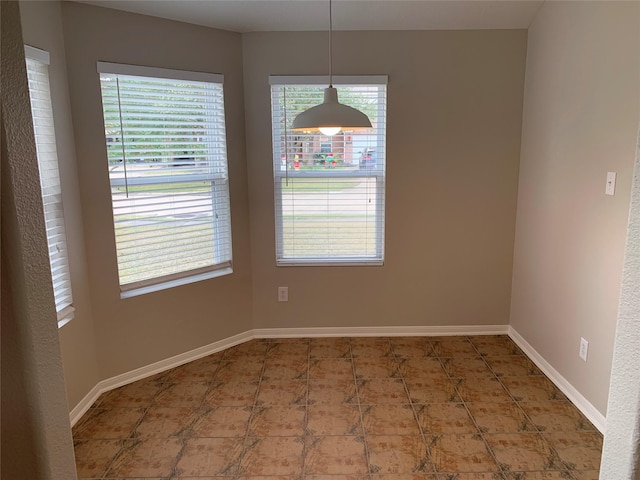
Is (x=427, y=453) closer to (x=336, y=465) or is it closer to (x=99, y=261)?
(x=336, y=465)

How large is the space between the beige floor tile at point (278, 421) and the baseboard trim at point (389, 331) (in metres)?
1.00

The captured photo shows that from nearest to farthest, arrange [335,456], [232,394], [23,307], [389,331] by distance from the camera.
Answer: [23,307] < [335,456] < [232,394] < [389,331]

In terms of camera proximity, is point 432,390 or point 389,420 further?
point 432,390

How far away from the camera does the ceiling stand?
112 inches

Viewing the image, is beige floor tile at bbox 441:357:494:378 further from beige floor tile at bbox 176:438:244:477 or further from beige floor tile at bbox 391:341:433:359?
beige floor tile at bbox 176:438:244:477

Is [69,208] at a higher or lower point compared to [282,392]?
higher

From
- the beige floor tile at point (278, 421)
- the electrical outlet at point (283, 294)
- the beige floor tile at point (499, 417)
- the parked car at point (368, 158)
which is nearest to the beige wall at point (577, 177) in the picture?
the beige floor tile at point (499, 417)

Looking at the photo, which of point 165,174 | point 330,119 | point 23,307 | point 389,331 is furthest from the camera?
point 389,331

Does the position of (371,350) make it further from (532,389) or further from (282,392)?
(532,389)

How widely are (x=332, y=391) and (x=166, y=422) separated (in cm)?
101

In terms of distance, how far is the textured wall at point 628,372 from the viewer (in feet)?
2.96

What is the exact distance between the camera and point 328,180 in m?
3.43

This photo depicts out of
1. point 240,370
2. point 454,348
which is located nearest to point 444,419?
point 454,348

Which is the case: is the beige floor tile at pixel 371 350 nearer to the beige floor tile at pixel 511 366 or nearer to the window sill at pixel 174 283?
the beige floor tile at pixel 511 366
